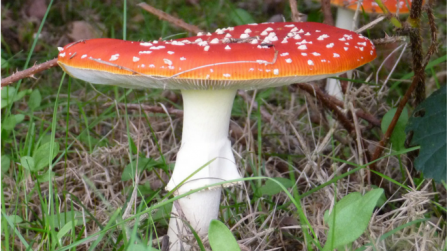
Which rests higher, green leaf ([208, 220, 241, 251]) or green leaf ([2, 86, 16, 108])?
green leaf ([2, 86, 16, 108])

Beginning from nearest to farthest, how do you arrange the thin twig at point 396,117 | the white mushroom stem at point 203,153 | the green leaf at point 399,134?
the white mushroom stem at point 203,153, the thin twig at point 396,117, the green leaf at point 399,134

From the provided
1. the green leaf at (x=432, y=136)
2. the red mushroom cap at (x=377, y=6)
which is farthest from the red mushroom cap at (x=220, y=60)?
the red mushroom cap at (x=377, y=6)

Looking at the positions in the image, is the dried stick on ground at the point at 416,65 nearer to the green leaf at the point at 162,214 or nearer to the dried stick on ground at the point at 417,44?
the dried stick on ground at the point at 417,44

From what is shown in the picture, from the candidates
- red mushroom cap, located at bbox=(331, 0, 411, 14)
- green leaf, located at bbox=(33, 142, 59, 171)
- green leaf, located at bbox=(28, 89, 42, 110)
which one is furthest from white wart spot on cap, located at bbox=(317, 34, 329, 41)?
green leaf, located at bbox=(28, 89, 42, 110)

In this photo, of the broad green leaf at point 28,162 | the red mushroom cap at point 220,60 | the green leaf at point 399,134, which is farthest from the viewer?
the green leaf at point 399,134

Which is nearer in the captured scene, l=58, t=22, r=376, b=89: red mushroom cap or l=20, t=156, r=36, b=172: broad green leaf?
l=58, t=22, r=376, b=89: red mushroom cap

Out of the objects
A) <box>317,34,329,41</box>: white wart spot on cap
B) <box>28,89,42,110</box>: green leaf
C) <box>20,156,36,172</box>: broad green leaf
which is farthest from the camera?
<box>28,89,42,110</box>: green leaf

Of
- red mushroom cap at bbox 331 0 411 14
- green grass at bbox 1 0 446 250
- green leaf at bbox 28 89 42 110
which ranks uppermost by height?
red mushroom cap at bbox 331 0 411 14

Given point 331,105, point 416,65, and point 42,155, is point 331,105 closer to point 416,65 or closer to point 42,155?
point 416,65

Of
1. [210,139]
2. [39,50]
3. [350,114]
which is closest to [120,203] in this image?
[210,139]

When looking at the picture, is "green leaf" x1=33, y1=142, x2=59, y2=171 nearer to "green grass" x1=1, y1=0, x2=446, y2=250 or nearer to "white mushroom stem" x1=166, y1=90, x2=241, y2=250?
"green grass" x1=1, y1=0, x2=446, y2=250
